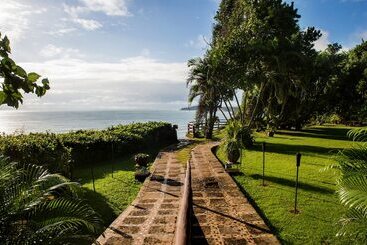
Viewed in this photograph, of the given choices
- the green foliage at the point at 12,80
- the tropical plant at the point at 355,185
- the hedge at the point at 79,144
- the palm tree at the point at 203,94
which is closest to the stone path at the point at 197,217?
the tropical plant at the point at 355,185

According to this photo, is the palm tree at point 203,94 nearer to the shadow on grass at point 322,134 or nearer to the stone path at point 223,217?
the shadow on grass at point 322,134

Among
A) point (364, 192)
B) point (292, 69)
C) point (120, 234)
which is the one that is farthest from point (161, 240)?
point (292, 69)

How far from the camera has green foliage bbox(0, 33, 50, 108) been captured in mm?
2576

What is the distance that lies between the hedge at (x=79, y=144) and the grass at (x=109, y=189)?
0.96 m

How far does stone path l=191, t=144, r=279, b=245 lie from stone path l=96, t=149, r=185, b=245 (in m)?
→ 0.57

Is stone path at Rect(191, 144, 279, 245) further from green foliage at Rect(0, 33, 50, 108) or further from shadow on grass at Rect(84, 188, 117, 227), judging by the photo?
green foliage at Rect(0, 33, 50, 108)

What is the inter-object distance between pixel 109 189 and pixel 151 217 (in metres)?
4.11

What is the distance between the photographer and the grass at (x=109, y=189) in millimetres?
9445

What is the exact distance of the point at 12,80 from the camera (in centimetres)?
265

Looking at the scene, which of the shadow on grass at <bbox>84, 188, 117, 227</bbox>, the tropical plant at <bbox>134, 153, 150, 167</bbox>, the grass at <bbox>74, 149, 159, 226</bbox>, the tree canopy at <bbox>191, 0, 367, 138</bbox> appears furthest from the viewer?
the tree canopy at <bbox>191, 0, 367, 138</bbox>

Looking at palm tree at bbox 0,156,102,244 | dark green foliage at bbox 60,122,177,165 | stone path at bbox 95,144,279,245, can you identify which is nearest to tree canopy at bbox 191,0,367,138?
dark green foliage at bbox 60,122,177,165

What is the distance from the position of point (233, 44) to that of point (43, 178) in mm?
18224

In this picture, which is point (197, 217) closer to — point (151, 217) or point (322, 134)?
point (151, 217)

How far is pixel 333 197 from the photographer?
9.98 metres
